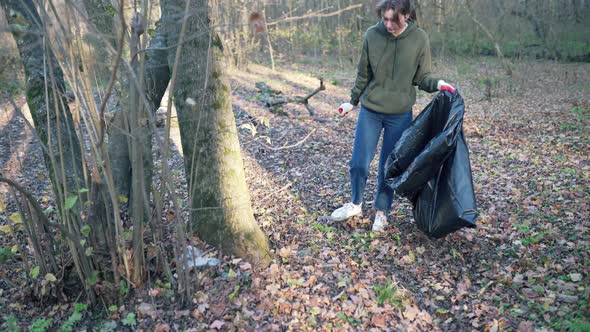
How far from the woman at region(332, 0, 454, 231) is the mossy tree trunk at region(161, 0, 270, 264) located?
3.58ft

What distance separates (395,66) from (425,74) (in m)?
0.26

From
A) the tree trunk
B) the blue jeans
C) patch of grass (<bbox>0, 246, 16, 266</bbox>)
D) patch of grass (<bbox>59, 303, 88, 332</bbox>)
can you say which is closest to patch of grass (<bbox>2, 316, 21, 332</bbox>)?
A: patch of grass (<bbox>59, 303, 88, 332</bbox>)

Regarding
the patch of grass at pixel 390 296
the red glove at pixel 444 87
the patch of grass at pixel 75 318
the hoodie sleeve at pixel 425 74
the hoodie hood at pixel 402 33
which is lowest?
the patch of grass at pixel 390 296

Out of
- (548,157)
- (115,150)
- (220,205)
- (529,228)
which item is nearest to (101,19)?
(115,150)

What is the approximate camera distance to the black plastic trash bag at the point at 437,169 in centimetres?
314

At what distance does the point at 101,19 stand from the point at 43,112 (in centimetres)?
119

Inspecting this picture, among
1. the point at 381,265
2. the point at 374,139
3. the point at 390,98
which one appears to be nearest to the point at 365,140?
the point at 374,139

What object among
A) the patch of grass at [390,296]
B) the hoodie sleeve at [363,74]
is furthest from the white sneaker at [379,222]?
the hoodie sleeve at [363,74]

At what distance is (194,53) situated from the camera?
284 centimetres

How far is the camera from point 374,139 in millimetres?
3598

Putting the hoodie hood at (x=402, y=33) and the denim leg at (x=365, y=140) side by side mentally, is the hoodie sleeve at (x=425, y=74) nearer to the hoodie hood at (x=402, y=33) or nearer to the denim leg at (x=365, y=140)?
the hoodie hood at (x=402, y=33)

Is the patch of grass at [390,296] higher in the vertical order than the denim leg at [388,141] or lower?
lower

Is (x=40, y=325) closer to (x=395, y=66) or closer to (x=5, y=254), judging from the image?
(x=5, y=254)

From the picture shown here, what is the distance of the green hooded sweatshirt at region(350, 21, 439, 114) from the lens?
3424 mm
